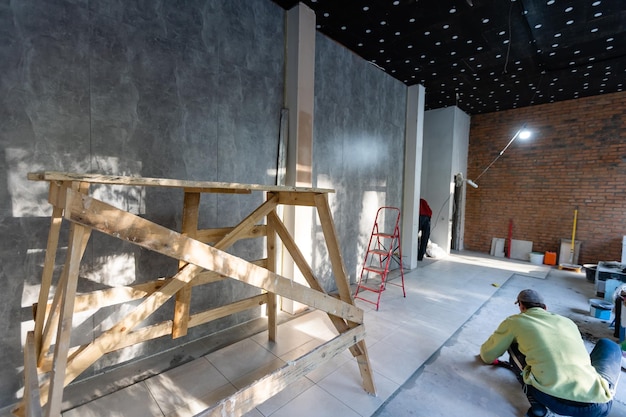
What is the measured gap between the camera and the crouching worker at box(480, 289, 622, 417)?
1837 mm

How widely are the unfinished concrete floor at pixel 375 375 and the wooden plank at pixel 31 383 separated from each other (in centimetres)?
75

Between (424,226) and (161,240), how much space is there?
6.41m

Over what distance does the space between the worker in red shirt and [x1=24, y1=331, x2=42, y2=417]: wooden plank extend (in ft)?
21.3

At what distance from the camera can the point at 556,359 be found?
1907 millimetres

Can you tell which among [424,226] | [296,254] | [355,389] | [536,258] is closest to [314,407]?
[355,389]

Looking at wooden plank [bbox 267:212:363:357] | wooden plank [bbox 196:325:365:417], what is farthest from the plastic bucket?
wooden plank [bbox 196:325:365:417]

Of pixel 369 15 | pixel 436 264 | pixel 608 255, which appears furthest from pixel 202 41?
pixel 608 255

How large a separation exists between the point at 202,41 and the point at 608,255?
8607 millimetres

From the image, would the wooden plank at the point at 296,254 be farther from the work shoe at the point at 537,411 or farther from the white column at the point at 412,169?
the white column at the point at 412,169

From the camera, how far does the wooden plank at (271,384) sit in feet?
4.37

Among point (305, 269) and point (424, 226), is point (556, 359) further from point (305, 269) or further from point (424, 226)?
point (424, 226)

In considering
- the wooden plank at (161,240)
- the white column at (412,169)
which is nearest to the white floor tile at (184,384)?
the wooden plank at (161,240)

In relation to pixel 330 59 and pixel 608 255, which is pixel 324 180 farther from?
pixel 608 255

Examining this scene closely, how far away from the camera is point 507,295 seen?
14.8ft
